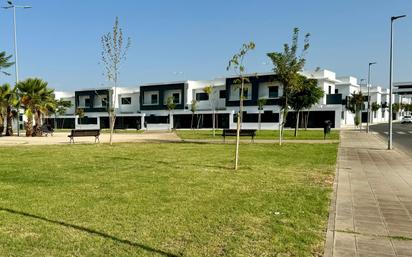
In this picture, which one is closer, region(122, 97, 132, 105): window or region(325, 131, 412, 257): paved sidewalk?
region(325, 131, 412, 257): paved sidewalk

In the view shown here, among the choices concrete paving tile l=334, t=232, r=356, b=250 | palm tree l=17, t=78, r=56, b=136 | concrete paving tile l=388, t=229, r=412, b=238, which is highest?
palm tree l=17, t=78, r=56, b=136

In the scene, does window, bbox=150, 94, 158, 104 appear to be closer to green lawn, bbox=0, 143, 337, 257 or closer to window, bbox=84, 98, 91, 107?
window, bbox=84, 98, 91, 107

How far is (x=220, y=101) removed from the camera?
218 ft

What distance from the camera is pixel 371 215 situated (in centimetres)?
658

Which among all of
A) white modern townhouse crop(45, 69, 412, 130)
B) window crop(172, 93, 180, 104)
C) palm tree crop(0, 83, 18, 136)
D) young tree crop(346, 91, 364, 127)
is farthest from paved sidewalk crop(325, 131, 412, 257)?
window crop(172, 93, 180, 104)

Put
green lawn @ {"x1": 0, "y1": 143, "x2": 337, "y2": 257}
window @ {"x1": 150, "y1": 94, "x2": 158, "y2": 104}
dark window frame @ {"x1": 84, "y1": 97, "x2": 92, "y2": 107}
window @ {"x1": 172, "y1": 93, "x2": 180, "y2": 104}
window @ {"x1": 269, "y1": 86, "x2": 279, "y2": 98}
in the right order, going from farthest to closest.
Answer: dark window frame @ {"x1": 84, "y1": 97, "x2": 92, "y2": 107}, window @ {"x1": 150, "y1": 94, "x2": 158, "y2": 104}, window @ {"x1": 172, "y1": 93, "x2": 180, "y2": 104}, window @ {"x1": 269, "y1": 86, "x2": 279, "y2": 98}, green lawn @ {"x1": 0, "y1": 143, "x2": 337, "y2": 257}

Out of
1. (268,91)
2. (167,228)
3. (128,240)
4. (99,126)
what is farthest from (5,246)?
(99,126)

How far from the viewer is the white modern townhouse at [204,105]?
2288 inches

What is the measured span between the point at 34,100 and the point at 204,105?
36.3m

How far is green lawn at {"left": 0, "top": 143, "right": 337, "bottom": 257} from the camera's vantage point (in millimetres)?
4781

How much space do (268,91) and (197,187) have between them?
174ft

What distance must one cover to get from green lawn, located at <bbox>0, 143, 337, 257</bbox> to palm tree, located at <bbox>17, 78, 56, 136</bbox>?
2455cm

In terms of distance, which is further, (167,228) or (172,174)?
(172,174)

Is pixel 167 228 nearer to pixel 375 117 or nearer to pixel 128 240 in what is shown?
pixel 128 240
